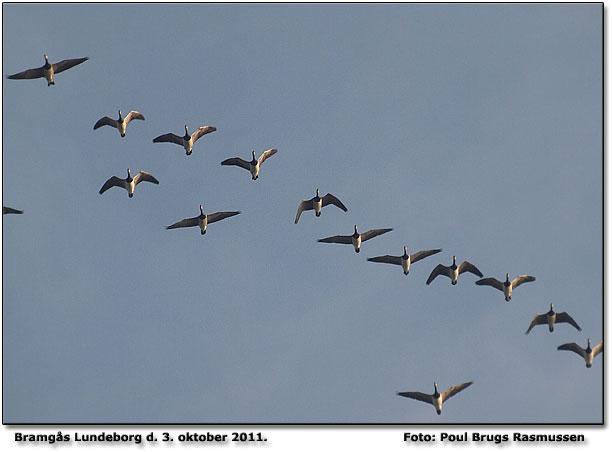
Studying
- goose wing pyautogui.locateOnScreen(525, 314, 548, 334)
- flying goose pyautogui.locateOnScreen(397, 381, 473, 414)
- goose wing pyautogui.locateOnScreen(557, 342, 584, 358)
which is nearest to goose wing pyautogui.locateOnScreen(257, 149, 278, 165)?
flying goose pyautogui.locateOnScreen(397, 381, 473, 414)

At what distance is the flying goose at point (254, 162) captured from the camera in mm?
76938

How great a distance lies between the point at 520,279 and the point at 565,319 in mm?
4465

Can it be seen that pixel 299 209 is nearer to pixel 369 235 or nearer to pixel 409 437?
pixel 369 235

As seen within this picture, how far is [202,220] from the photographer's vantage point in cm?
7762

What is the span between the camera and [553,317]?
75875mm

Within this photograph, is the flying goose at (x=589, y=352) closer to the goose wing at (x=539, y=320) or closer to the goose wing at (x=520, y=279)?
the goose wing at (x=539, y=320)

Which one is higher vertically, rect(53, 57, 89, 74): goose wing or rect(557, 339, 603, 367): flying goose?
rect(53, 57, 89, 74): goose wing

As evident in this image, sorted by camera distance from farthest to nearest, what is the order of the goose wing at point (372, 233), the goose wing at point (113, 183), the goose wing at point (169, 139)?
the goose wing at point (113, 183)
the goose wing at point (169, 139)
the goose wing at point (372, 233)

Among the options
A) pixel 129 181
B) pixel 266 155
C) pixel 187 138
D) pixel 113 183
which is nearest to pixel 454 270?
pixel 266 155

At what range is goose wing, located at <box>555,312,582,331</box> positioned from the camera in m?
76.5

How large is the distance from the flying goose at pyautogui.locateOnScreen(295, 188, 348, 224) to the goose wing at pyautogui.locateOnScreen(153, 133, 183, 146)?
35.0 ft

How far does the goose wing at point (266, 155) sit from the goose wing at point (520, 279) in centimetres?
2079

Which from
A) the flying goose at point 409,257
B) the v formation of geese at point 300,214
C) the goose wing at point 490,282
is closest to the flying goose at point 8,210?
the v formation of geese at point 300,214

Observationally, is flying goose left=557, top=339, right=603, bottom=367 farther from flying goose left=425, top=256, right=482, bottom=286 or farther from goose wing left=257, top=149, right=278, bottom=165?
goose wing left=257, top=149, right=278, bottom=165
